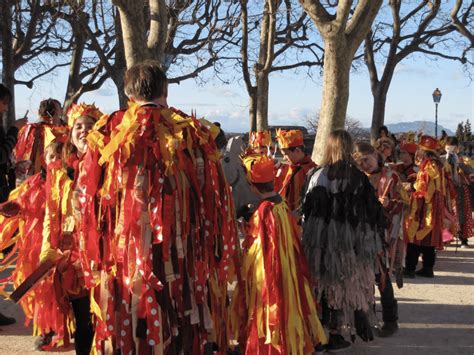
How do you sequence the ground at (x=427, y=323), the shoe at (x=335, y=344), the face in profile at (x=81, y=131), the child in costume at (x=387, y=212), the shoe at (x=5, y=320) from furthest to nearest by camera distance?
the shoe at (x=5, y=320)
the child in costume at (x=387, y=212)
the ground at (x=427, y=323)
the shoe at (x=335, y=344)
the face in profile at (x=81, y=131)

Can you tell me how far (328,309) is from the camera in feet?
15.5

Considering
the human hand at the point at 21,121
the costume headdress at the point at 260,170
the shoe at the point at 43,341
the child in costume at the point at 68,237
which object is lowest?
the shoe at the point at 43,341

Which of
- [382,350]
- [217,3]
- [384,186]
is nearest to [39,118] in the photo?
[384,186]

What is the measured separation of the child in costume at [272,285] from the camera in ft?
13.5

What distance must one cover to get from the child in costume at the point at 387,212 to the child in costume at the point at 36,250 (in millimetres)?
2429

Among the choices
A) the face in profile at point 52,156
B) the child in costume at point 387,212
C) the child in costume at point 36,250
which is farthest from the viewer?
the child in costume at point 387,212

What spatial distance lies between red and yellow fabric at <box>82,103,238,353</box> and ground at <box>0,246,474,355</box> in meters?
1.80

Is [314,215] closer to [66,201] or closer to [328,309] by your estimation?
[328,309]

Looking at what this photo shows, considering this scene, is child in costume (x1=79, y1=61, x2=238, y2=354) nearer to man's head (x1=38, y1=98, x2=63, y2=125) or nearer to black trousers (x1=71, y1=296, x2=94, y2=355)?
black trousers (x1=71, y1=296, x2=94, y2=355)

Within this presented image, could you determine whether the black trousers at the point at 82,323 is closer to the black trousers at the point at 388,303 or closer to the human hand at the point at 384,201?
the black trousers at the point at 388,303

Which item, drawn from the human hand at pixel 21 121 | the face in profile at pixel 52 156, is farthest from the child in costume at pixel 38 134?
the face in profile at pixel 52 156

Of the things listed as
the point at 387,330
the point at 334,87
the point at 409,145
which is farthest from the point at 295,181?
the point at 334,87

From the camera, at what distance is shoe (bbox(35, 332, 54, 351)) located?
4852mm

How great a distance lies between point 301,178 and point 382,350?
1.82 metres
